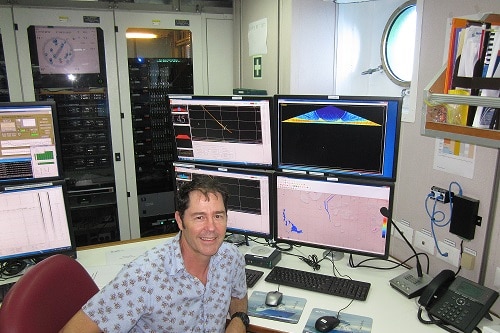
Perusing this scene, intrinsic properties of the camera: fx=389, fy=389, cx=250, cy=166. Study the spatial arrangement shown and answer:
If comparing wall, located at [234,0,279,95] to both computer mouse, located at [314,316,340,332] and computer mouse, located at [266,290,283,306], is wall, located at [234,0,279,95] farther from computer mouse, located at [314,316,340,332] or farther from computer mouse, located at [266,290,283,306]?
computer mouse, located at [314,316,340,332]

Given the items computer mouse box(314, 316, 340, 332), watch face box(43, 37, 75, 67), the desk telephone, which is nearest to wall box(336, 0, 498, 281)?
the desk telephone

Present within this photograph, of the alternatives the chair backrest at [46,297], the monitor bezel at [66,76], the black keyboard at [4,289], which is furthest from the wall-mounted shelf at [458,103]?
the monitor bezel at [66,76]

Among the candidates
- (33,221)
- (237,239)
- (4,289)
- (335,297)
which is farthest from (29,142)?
(335,297)

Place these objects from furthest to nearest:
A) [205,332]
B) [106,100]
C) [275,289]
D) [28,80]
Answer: [106,100]
[28,80]
[275,289]
[205,332]

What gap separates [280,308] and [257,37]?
1911 millimetres

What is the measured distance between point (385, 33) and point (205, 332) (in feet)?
6.11

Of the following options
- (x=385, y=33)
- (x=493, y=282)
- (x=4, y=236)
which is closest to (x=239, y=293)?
(x=493, y=282)

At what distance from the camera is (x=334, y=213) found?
5.67 feet

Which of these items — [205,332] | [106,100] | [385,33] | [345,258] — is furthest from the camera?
[106,100]

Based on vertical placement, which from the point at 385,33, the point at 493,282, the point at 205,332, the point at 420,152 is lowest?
the point at 205,332

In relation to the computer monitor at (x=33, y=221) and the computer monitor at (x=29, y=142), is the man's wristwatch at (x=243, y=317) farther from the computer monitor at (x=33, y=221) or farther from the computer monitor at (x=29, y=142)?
the computer monitor at (x=29, y=142)

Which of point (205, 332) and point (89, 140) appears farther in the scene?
point (89, 140)

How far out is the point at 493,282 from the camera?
4.73 feet

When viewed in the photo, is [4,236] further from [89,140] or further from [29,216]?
[89,140]
